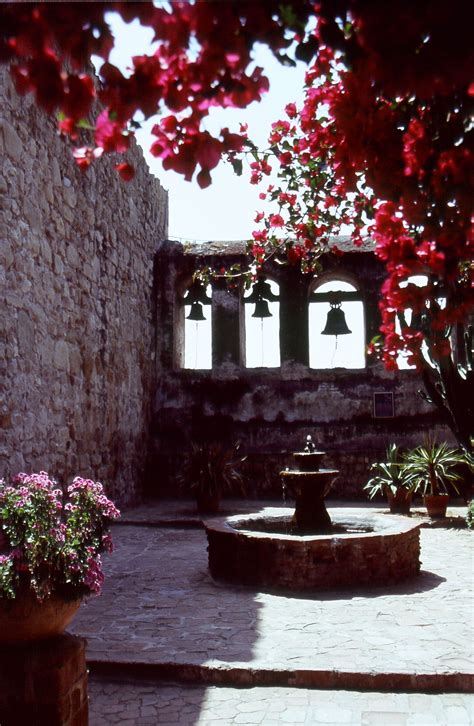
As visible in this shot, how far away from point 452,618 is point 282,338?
27.5 ft

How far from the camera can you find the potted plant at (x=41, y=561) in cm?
285

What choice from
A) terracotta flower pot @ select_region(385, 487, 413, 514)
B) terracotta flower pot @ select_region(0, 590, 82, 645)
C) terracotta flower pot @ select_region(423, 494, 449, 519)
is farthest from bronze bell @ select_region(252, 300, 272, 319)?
terracotta flower pot @ select_region(0, 590, 82, 645)

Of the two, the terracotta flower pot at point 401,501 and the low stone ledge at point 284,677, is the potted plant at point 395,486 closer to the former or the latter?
the terracotta flower pot at point 401,501

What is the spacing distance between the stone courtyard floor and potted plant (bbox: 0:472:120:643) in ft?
2.25

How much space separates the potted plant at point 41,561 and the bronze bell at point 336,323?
799 cm

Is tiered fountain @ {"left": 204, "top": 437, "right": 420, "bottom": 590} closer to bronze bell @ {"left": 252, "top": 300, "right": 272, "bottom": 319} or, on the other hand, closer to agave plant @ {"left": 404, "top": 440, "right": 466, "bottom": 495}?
agave plant @ {"left": 404, "top": 440, "right": 466, "bottom": 495}

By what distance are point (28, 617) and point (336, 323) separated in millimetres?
8631

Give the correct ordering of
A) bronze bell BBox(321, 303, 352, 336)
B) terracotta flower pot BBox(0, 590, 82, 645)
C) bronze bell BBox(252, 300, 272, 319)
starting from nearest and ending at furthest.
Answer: terracotta flower pot BBox(0, 590, 82, 645)
bronze bell BBox(321, 303, 352, 336)
bronze bell BBox(252, 300, 272, 319)

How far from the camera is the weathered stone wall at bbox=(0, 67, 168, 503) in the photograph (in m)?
6.36

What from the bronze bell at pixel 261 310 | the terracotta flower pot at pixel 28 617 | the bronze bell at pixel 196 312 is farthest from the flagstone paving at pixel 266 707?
the bronze bell at pixel 196 312

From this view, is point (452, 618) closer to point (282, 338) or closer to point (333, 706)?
point (333, 706)

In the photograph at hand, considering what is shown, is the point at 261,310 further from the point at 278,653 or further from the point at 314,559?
the point at 278,653

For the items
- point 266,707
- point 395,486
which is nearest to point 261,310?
point 395,486

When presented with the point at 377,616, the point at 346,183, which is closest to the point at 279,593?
the point at 377,616
